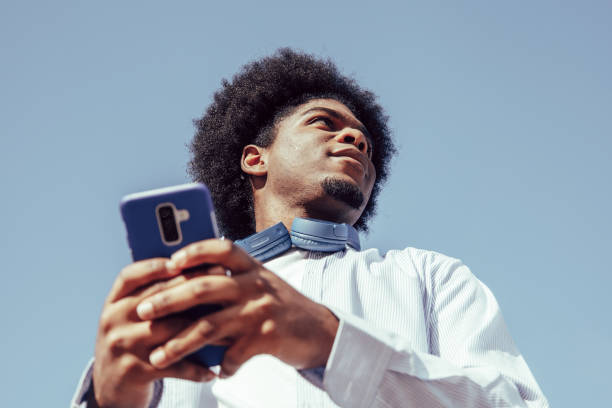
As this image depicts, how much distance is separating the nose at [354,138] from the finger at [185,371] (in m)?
2.78

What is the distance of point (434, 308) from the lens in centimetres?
303

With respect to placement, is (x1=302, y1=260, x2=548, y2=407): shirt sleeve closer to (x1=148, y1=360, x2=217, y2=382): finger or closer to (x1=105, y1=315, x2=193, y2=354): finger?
(x1=148, y1=360, x2=217, y2=382): finger

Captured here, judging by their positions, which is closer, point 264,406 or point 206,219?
point 206,219

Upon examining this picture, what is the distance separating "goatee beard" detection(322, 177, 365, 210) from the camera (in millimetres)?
3930

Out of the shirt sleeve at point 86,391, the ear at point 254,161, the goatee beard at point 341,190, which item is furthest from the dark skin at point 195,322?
the ear at point 254,161

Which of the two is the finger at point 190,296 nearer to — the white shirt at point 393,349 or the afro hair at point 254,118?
the white shirt at point 393,349

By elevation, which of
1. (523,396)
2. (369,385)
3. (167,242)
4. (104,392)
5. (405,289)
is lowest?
(523,396)

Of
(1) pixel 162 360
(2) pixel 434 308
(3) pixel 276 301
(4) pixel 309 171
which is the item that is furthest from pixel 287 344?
(4) pixel 309 171

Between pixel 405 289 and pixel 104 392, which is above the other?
pixel 104 392

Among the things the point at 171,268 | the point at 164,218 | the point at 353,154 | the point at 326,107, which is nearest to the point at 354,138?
the point at 353,154

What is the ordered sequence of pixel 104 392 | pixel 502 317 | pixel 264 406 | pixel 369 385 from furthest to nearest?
pixel 502 317, pixel 264 406, pixel 369 385, pixel 104 392

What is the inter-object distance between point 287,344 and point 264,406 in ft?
3.70

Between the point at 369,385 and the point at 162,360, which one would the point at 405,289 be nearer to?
the point at 369,385

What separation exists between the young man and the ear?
1 cm
